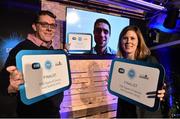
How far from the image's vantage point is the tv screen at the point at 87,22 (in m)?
2.75

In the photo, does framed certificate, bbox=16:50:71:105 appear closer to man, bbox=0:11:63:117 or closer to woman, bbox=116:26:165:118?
man, bbox=0:11:63:117

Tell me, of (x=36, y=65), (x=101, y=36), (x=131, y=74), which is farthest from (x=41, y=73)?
(x=101, y=36)

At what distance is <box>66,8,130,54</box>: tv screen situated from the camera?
9.01 feet

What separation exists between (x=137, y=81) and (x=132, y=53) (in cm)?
52

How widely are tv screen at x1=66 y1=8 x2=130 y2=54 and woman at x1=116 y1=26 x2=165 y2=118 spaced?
58 centimetres

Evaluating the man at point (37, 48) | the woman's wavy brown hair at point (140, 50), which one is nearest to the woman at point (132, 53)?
the woman's wavy brown hair at point (140, 50)

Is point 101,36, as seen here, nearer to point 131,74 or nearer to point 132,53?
point 132,53

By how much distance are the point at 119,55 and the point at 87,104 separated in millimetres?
850

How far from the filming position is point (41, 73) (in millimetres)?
1817

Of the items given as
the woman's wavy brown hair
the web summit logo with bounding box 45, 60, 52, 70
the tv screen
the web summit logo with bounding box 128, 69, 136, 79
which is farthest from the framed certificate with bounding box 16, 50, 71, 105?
the tv screen

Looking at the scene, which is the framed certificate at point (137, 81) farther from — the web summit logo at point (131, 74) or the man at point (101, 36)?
the man at point (101, 36)

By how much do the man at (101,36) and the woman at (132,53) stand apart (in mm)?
575

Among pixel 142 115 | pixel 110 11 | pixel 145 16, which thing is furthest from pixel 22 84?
pixel 145 16

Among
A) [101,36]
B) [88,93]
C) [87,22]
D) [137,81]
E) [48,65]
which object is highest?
[87,22]
